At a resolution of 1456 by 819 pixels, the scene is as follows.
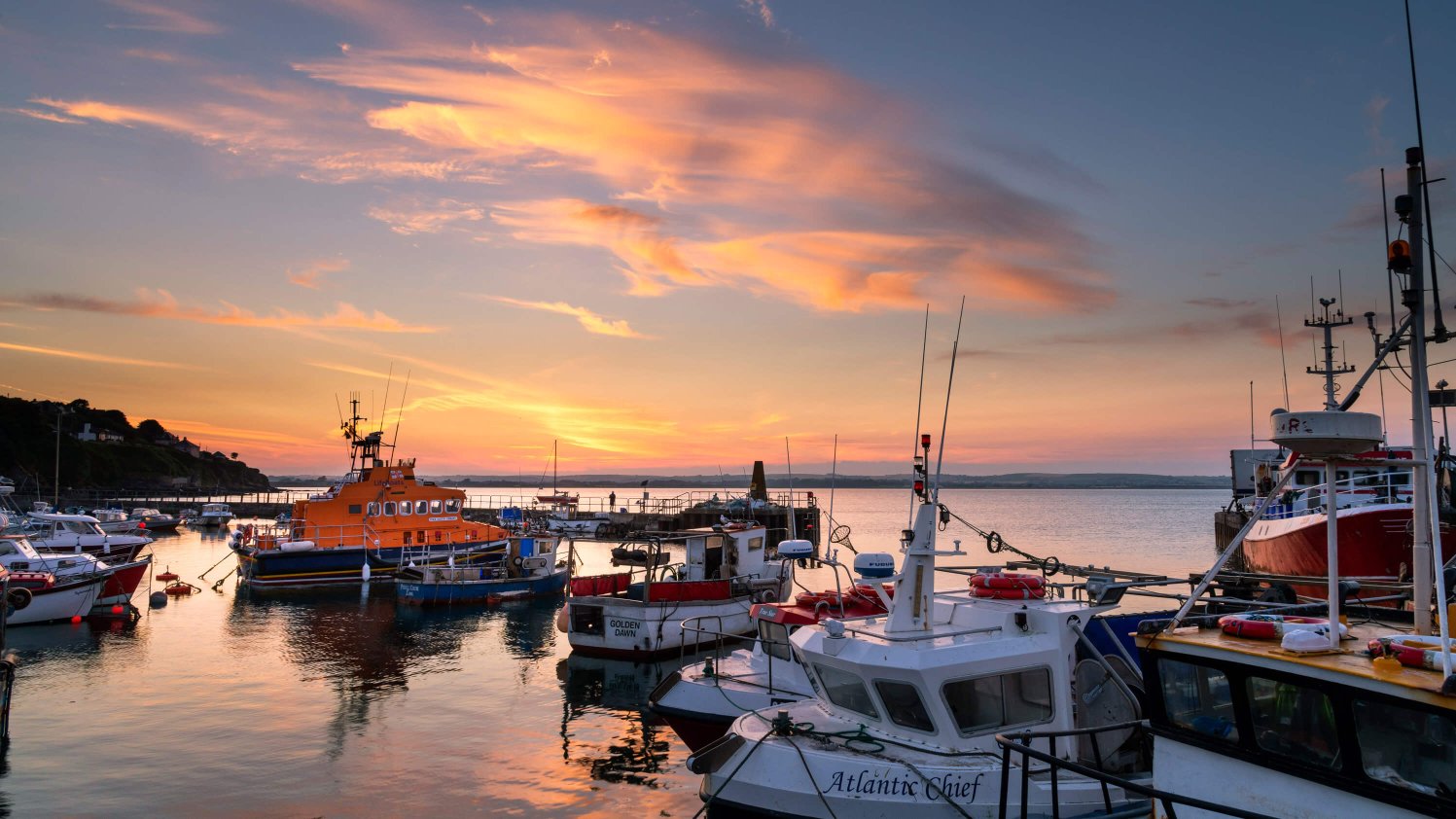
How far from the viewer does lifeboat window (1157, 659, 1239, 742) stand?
253 inches

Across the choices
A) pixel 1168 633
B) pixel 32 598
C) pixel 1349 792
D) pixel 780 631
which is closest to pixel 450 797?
pixel 780 631

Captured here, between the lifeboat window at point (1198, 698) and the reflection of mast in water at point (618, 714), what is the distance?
9.51 metres

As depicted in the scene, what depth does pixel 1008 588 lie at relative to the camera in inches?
433

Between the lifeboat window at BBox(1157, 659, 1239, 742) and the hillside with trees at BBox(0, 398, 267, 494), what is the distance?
83.1 meters

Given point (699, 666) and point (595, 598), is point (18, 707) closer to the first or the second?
point (595, 598)

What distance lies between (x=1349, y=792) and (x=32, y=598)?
33309 millimetres

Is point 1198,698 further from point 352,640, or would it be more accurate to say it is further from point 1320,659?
point 352,640

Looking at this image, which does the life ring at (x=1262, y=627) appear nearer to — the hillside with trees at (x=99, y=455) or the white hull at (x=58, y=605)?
the white hull at (x=58, y=605)

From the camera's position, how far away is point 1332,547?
663 cm

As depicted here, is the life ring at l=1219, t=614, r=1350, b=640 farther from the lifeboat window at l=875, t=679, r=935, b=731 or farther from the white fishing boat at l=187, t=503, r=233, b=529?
the white fishing boat at l=187, t=503, r=233, b=529

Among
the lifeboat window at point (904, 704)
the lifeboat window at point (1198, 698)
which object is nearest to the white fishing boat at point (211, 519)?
the lifeboat window at point (904, 704)

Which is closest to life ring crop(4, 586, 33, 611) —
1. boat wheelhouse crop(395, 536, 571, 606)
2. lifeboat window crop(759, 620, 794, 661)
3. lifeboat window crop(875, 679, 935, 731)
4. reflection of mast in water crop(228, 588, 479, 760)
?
reflection of mast in water crop(228, 588, 479, 760)

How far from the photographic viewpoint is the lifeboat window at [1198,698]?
21.1ft

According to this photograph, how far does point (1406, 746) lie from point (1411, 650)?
63cm
